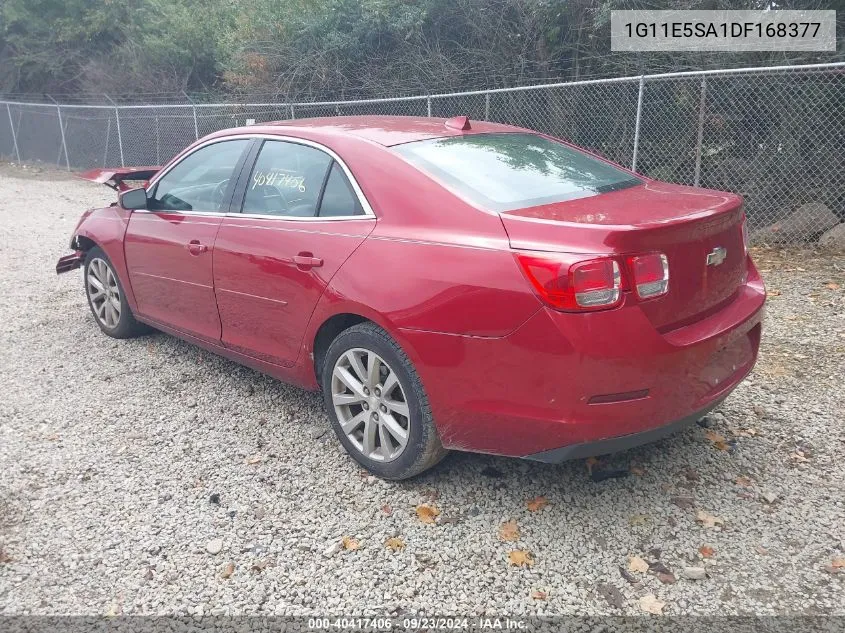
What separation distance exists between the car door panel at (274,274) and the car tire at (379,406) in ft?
1.03

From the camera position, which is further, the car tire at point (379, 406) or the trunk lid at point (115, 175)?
the trunk lid at point (115, 175)

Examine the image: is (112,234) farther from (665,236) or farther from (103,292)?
(665,236)

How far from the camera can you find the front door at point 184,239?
4.26 metres

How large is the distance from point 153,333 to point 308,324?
2606mm

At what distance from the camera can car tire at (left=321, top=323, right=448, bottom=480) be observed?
3.13 meters

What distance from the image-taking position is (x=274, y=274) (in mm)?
3725

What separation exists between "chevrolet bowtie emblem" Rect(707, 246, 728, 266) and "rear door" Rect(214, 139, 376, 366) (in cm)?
148

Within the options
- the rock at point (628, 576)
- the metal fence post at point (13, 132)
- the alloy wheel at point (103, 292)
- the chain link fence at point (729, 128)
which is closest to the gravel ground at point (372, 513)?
the rock at point (628, 576)

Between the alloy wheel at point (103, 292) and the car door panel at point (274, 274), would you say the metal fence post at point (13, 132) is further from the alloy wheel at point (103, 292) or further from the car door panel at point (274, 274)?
the car door panel at point (274, 274)

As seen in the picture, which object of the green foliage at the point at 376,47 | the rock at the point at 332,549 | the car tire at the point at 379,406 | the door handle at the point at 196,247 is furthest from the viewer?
the green foliage at the point at 376,47

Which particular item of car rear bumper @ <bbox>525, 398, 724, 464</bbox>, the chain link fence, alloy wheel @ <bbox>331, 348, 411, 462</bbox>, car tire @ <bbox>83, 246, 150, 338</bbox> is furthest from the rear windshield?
the chain link fence

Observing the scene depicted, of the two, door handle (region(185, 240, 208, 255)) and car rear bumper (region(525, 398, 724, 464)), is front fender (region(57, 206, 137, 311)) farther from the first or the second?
car rear bumper (region(525, 398, 724, 464))

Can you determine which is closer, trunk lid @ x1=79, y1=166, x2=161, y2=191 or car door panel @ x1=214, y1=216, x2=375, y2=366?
car door panel @ x1=214, y1=216, x2=375, y2=366

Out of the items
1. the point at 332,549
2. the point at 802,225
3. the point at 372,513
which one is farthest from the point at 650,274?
the point at 802,225
